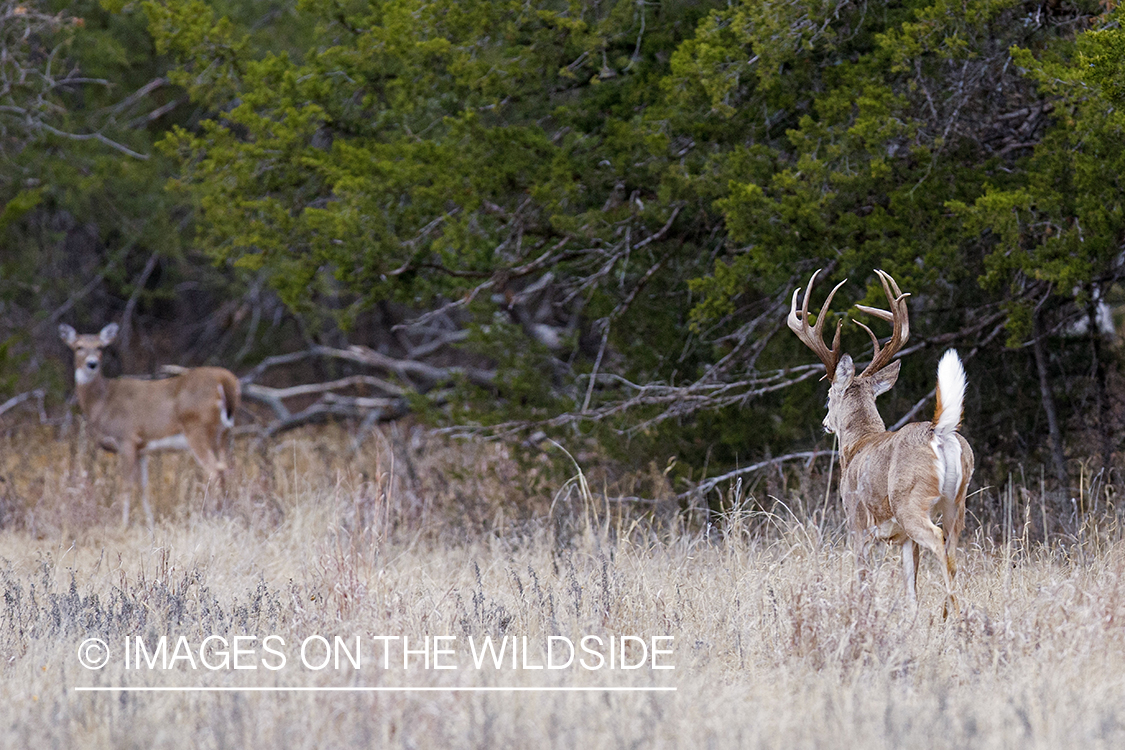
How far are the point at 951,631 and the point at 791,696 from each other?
3.07 ft

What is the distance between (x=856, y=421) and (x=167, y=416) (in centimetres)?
748

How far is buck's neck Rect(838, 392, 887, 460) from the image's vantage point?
5949 mm

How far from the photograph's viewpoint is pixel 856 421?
603 centimetres

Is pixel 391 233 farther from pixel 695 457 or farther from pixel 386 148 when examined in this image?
pixel 695 457

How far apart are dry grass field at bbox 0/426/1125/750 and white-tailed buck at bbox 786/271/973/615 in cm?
19

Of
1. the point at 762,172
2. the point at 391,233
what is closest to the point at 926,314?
the point at 762,172

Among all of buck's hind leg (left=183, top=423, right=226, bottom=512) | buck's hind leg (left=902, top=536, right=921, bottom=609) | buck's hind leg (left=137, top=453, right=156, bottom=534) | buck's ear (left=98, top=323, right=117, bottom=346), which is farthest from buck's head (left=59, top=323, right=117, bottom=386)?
buck's hind leg (left=902, top=536, right=921, bottom=609)

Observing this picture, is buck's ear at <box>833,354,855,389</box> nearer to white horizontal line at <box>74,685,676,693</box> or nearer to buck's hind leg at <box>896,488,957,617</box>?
buck's hind leg at <box>896,488,957,617</box>

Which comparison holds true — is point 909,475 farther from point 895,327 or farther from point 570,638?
point 570,638

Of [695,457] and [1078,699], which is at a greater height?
[695,457]

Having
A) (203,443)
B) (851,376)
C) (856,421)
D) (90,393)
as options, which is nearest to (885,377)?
(851,376)

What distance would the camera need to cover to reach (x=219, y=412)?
445 inches

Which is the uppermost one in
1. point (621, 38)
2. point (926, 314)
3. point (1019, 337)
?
point (621, 38)

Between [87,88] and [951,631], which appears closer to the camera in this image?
[951,631]
